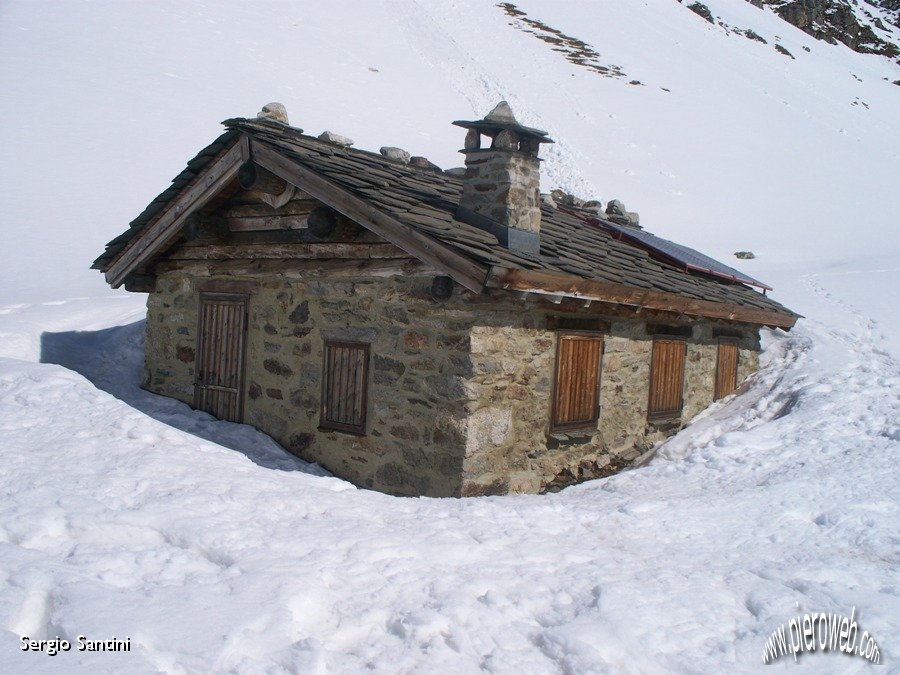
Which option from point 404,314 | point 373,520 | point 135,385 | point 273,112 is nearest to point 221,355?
point 135,385

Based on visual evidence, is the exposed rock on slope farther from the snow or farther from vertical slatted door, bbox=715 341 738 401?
vertical slatted door, bbox=715 341 738 401

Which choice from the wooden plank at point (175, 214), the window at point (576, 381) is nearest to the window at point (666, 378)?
the window at point (576, 381)

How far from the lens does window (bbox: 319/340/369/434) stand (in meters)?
7.53

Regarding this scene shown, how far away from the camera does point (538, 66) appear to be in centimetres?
4634

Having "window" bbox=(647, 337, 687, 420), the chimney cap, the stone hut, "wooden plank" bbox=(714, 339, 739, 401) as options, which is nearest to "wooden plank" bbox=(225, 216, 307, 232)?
the stone hut

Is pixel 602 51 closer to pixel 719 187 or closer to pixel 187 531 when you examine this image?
pixel 719 187

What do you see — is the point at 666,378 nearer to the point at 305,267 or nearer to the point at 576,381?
the point at 576,381

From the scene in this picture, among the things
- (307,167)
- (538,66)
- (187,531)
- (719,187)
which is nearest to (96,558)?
(187,531)

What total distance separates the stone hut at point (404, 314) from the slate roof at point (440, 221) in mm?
41

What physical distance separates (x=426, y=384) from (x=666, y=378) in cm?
420

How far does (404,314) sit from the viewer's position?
7219 mm

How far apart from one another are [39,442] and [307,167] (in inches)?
132

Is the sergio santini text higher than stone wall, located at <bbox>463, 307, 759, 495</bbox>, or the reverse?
stone wall, located at <bbox>463, 307, 759, 495</bbox>

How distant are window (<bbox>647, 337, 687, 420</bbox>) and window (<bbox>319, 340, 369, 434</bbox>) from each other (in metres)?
3.91
